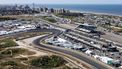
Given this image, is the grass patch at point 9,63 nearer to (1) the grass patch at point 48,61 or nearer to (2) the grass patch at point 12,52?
(1) the grass patch at point 48,61

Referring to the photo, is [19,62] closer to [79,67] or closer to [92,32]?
[79,67]

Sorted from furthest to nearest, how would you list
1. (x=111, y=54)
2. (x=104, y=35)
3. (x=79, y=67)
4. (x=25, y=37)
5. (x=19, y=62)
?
(x=104, y=35) < (x=25, y=37) < (x=111, y=54) < (x=19, y=62) < (x=79, y=67)

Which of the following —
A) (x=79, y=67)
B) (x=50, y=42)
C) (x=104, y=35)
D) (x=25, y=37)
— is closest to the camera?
(x=79, y=67)

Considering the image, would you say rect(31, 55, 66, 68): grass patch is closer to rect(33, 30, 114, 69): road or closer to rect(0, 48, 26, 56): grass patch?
rect(33, 30, 114, 69): road

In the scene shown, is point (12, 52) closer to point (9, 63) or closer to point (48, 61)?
point (9, 63)

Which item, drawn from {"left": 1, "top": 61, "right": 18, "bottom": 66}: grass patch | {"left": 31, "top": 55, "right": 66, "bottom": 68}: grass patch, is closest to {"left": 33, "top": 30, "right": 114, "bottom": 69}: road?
{"left": 31, "top": 55, "right": 66, "bottom": 68}: grass patch

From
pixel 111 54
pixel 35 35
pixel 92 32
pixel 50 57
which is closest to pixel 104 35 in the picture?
pixel 92 32

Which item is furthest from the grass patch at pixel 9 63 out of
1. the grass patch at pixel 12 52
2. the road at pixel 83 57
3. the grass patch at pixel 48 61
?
the road at pixel 83 57

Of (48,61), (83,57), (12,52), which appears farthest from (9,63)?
(83,57)
